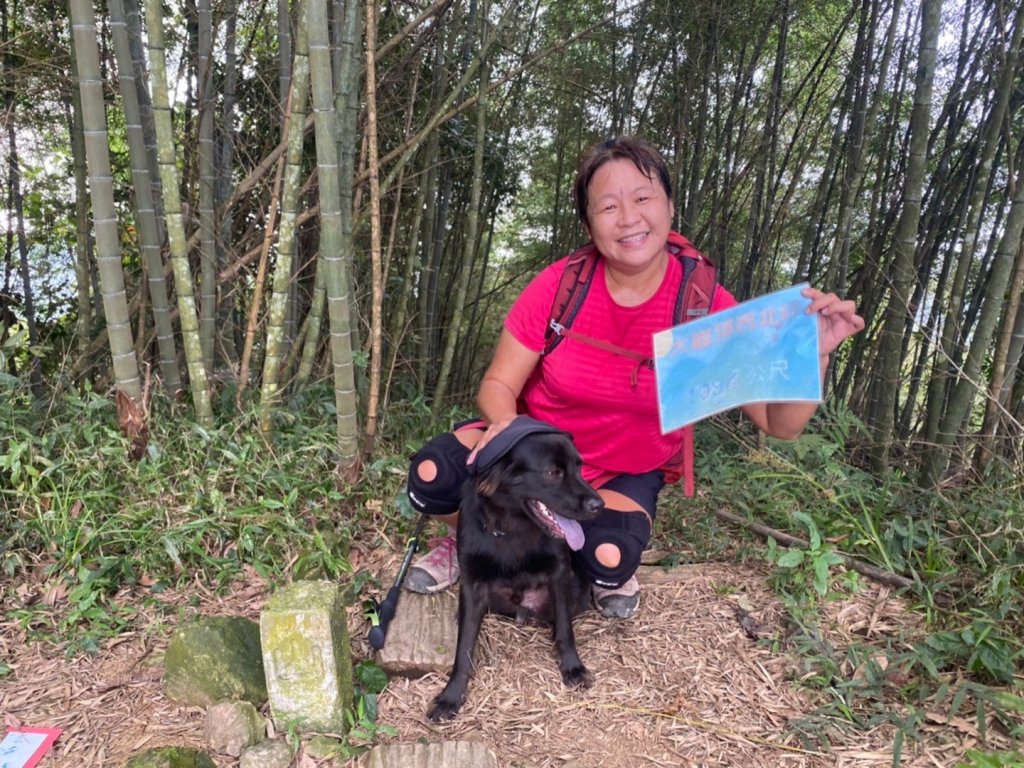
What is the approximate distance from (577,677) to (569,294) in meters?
1.13

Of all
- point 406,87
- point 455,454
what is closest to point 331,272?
point 455,454

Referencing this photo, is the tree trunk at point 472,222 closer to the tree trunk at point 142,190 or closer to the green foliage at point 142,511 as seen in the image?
the green foliage at point 142,511

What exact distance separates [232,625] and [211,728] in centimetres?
26

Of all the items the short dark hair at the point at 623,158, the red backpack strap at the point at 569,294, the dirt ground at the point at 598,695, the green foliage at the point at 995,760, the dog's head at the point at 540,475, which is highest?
the short dark hair at the point at 623,158

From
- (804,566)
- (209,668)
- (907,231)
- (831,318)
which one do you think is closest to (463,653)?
(209,668)

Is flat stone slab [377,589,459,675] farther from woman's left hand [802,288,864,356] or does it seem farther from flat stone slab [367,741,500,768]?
woman's left hand [802,288,864,356]

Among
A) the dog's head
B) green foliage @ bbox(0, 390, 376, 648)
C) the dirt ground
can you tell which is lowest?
the dirt ground

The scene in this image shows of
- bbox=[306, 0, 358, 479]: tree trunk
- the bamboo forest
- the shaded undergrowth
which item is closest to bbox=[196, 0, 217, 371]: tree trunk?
the bamboo forest

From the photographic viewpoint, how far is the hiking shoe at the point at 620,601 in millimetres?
2031

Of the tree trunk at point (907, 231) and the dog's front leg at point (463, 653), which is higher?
the tree trunk at point (907, 231)

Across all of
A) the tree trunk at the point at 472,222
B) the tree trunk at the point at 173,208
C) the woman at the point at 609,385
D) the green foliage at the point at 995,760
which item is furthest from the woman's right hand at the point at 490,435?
the tree trunk at the point at 472,222

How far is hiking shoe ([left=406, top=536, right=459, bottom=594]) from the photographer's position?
6.75 feet

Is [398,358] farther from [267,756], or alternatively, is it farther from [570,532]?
[267,756]

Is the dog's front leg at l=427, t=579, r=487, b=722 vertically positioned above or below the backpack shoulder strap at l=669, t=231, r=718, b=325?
below
